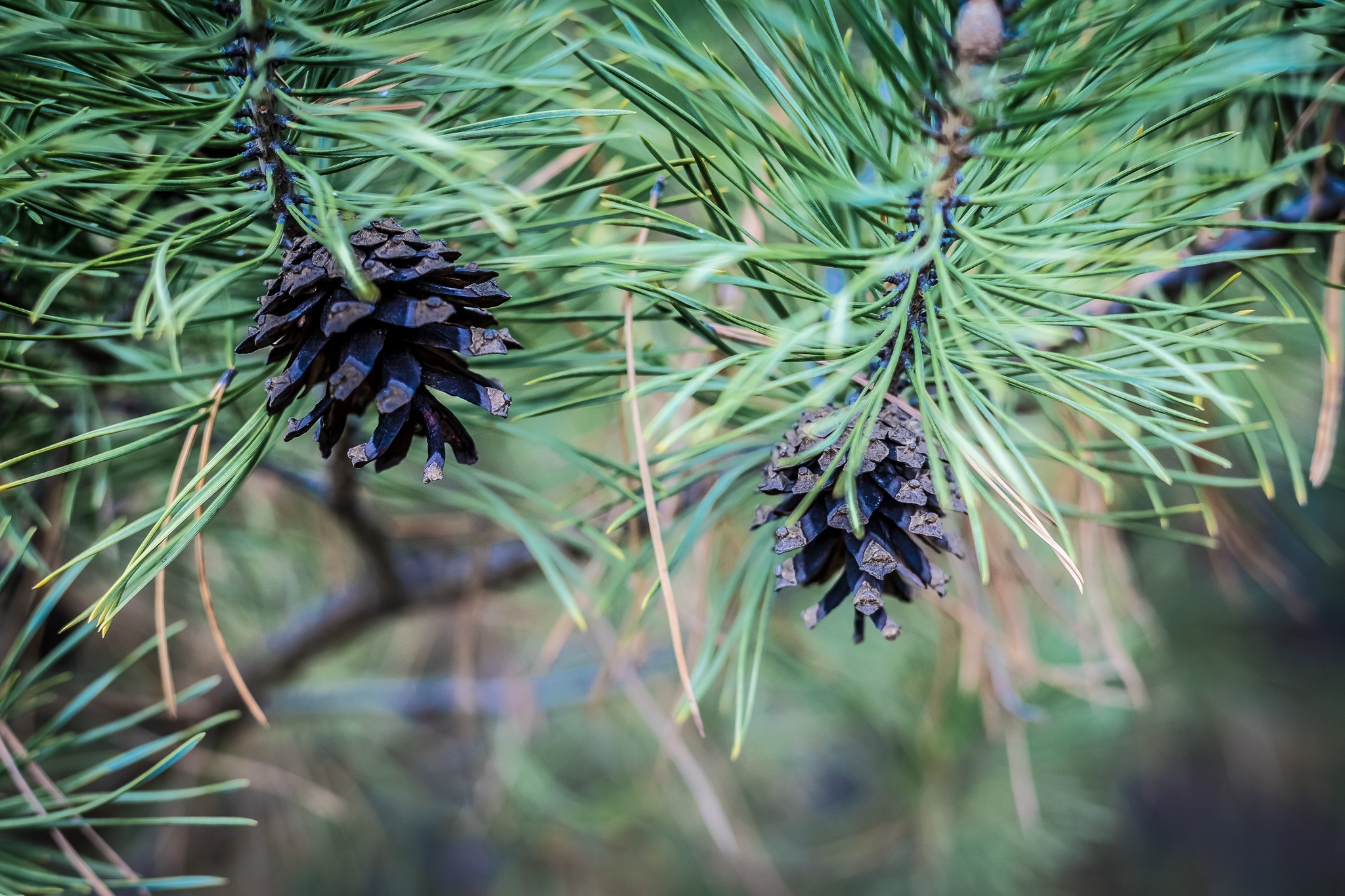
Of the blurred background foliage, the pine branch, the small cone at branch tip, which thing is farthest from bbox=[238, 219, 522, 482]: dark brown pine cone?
Result: the pine branch

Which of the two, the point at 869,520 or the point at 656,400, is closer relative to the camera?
the point at 869,520

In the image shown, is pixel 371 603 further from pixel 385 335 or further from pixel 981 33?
pixel 981 33

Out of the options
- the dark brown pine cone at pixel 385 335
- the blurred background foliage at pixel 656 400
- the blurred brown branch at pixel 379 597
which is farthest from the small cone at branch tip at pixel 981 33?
the blurred brown branch at pixel 379 597

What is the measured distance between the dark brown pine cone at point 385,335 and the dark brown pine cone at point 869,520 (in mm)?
89

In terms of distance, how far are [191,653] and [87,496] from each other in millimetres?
281

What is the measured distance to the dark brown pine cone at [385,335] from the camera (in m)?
0.22

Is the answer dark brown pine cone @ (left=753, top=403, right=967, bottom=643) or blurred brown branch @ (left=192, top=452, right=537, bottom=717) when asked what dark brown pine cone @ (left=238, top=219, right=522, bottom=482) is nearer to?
dark brown pine cone @ (left=753, top=403, right=967, bottom=643)

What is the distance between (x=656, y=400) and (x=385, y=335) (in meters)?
0.26

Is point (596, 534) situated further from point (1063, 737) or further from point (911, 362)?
point (1063, 737)

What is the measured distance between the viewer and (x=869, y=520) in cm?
25

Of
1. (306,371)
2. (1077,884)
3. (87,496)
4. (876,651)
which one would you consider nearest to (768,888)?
(876,651)

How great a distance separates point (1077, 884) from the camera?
1.79 meters

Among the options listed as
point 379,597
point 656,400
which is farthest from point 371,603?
point 656,400

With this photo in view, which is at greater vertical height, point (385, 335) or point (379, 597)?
point (385, 335)
